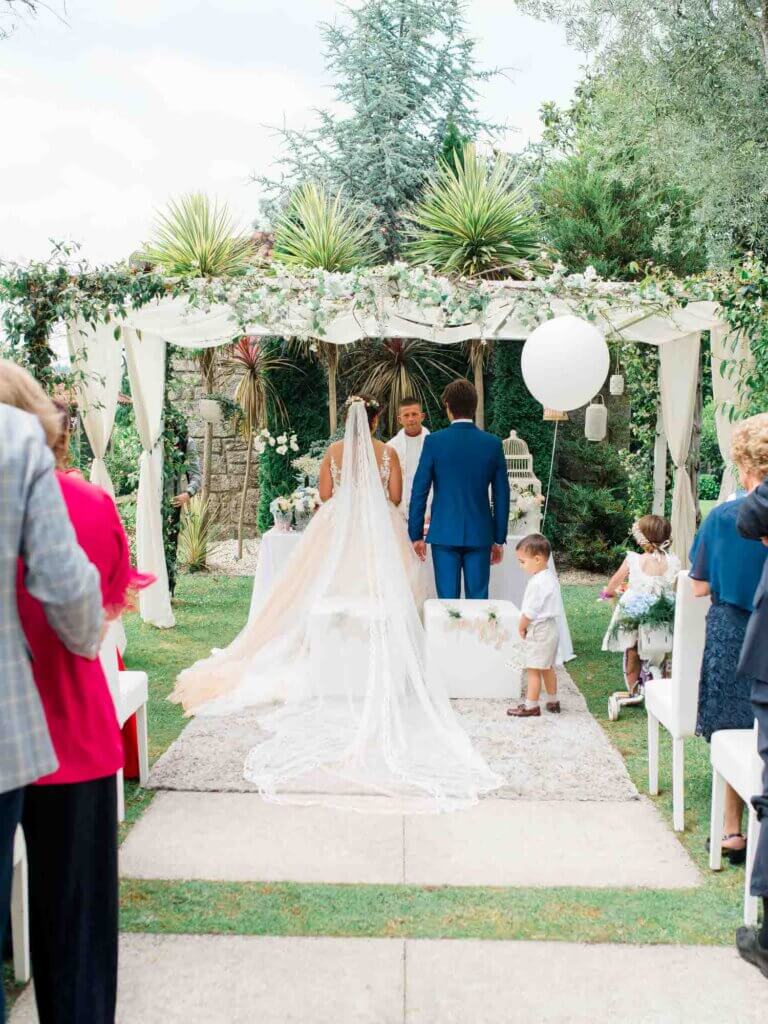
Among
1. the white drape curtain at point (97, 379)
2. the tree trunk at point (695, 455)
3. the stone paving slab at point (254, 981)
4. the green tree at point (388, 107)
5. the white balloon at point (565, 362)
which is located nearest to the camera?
the stone paving slab at point (254, 981)

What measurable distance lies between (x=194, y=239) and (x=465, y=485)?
450 centimetres

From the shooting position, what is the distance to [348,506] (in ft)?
20.0

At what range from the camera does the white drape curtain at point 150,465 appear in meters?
7.62

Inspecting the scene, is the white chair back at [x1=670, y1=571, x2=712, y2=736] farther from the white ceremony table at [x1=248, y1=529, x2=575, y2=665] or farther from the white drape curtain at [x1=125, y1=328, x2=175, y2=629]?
the white drape curtain at [x1=125, y1=328, x2=175, y2=629]

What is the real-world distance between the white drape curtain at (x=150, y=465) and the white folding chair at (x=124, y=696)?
10.4ft

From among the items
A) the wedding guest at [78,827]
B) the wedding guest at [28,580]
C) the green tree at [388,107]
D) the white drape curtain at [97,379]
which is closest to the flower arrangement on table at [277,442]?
the white drape curtain at [97,379]

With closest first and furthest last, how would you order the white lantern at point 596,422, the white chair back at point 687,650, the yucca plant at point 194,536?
the white chair back at point 687,650, the white lantern at point 596,422, the yucca plant at point 194,536

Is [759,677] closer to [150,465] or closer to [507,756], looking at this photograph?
[507,756]

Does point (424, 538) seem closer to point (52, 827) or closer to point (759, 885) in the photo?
point (759, 885)

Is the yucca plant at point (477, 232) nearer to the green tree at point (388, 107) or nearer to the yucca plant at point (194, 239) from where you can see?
the yucca plant at point (194, 239)

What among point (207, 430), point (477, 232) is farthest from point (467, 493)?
point (207, 430)

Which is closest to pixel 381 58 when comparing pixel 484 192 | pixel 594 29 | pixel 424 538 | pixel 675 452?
pixel 594 29

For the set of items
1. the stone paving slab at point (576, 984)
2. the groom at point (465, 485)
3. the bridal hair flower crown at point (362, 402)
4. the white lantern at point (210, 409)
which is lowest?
the stone paving slab at point (576, 984)

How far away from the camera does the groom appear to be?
20.3 ft
